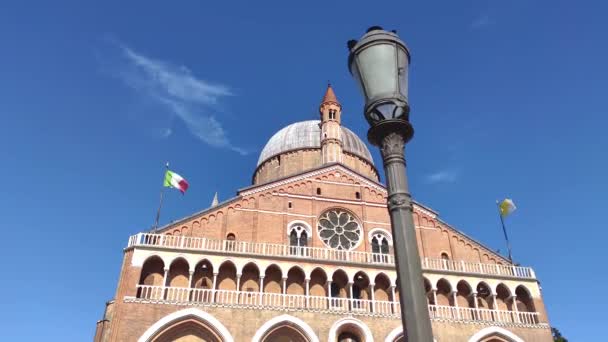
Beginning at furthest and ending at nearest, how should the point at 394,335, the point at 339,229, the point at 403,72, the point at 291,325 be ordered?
the point at 339,229
the point at 394,335
the point at 291,325
the point at 403,72

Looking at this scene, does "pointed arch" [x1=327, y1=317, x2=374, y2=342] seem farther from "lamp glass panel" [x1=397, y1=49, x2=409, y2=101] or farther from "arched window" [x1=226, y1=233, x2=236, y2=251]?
"lamp glass panel" [x1=397, y1=49, x2=409, y2=101]

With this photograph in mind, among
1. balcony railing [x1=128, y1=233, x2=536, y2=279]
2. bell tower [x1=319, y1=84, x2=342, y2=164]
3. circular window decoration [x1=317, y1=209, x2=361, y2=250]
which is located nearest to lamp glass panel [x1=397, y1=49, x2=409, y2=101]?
balcony railing [x1=128, y1=233, x2=536, y2=279]

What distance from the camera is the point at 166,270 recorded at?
2197 cm

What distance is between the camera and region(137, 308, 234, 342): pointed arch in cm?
2034

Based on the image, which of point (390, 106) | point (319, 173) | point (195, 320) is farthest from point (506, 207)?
point (390, 106)

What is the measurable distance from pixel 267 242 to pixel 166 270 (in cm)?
550

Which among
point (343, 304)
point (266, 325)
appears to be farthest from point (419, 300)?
point (343, 304)

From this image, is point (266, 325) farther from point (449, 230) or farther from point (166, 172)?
point (449, 230)

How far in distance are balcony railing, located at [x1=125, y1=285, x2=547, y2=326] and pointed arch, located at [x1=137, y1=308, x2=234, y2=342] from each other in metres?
0.47

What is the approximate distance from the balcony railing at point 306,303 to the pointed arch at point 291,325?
1.72 feet

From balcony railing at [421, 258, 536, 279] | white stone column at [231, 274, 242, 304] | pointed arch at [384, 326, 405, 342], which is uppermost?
balcony railing at [421, 258, 536, 279]

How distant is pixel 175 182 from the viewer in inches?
1006

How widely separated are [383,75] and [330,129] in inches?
1131

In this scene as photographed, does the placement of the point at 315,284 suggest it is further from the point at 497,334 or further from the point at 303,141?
the point at 303,141
